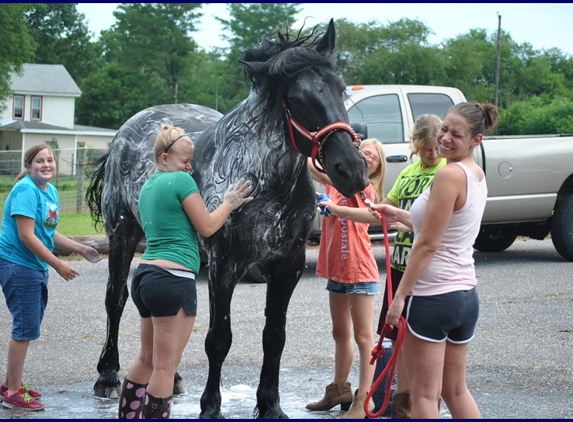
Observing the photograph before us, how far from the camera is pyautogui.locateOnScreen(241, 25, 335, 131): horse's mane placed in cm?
398

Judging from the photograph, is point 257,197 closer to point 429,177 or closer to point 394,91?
point 429,177

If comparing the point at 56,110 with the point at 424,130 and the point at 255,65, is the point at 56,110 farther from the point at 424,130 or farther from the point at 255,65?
the point at 424,130

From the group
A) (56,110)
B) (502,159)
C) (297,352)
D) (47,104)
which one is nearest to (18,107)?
(47,104)

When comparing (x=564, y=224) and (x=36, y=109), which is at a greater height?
(x=36, y=109)

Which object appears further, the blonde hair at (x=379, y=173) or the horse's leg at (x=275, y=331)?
the blonde hair at (x=379, y=173)

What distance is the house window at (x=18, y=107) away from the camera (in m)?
54.5

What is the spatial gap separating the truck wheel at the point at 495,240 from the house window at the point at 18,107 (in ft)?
160

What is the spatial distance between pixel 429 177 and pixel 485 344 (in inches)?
103

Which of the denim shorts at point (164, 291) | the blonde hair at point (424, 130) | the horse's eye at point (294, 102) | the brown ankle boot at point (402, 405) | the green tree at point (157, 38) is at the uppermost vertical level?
the green tree at point (157, 38)

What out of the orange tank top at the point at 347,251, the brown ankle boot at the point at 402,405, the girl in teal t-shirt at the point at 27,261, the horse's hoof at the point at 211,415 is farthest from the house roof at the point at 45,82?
the brown ankle boot at the point at 402,405

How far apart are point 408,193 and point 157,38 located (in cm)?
4926

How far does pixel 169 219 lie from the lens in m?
3.70

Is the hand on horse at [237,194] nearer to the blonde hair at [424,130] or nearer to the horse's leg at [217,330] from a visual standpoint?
the horse's leg at [217,330]

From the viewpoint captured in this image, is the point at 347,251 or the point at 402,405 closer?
the point at 402,405
